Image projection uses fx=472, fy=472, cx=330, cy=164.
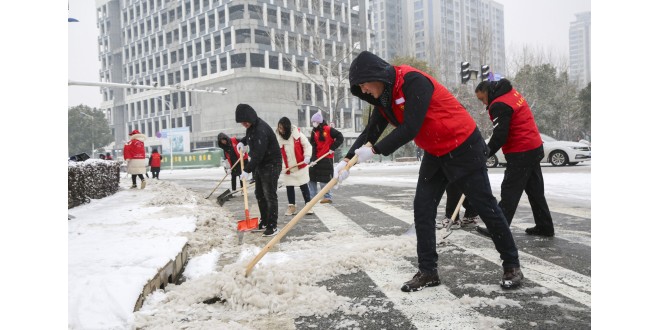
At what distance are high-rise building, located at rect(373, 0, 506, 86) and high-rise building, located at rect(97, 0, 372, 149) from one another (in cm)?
920

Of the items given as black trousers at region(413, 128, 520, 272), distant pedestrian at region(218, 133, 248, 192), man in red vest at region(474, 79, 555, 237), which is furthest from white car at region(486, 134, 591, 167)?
black trousers at region(413, 128, 520, 272)

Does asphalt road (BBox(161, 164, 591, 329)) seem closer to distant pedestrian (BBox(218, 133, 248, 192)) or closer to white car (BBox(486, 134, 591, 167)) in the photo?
distant pedestrian (BBox(218, 133, 248, 192))

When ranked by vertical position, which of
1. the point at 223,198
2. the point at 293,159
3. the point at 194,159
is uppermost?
the point at 293,159

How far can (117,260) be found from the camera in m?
3.68

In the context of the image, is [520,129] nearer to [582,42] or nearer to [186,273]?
[582,42]

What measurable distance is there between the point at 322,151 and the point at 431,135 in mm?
5576

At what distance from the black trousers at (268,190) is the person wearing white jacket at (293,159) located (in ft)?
4.84

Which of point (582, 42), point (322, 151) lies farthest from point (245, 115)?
point (582, 42)

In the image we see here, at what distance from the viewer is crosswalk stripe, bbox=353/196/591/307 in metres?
3.01

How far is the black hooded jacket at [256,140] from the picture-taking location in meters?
5.82
